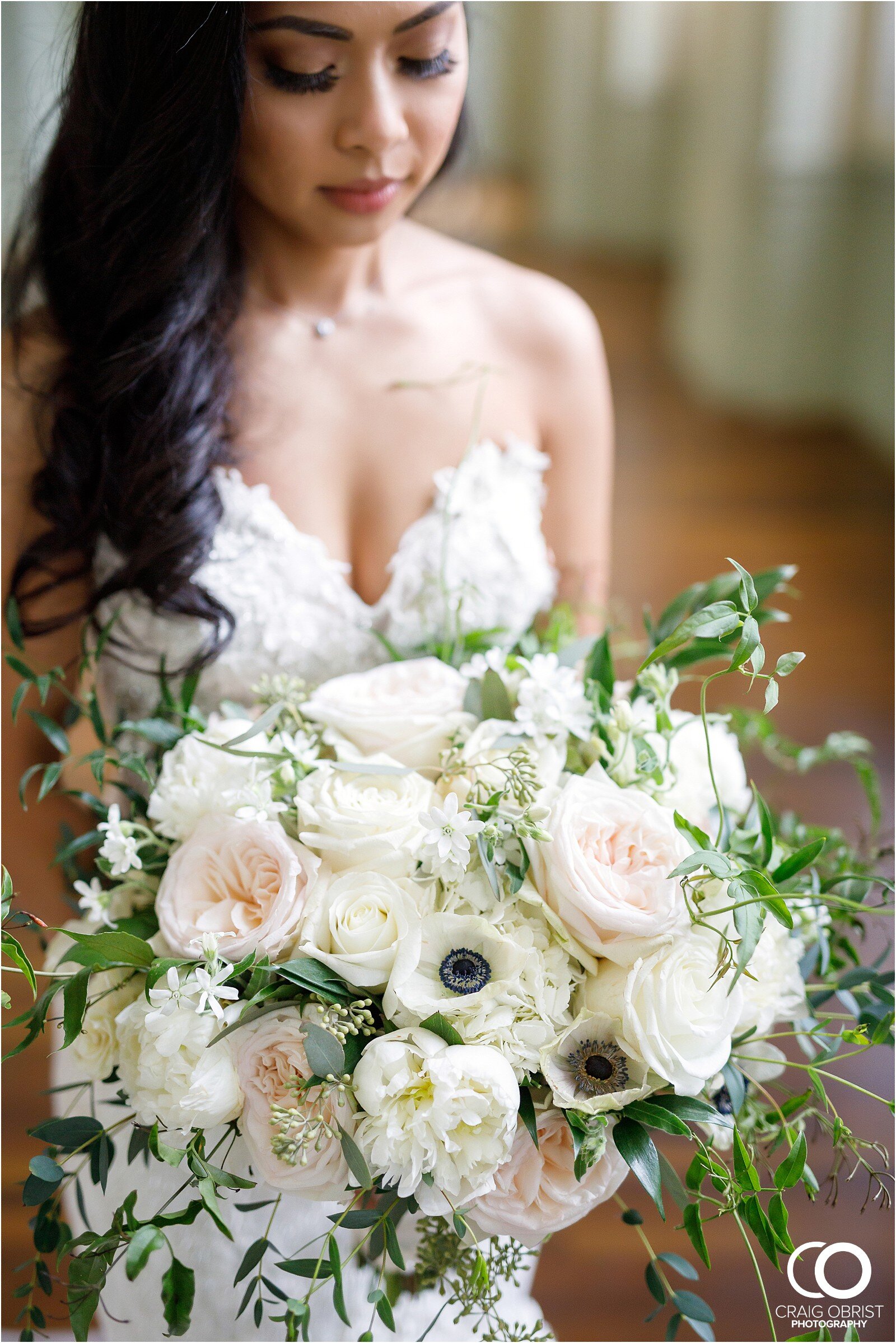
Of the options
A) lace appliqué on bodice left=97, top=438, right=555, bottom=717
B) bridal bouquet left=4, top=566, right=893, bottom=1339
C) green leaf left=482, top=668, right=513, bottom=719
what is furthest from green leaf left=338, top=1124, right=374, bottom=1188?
lace appliqué on bodice left=97, top=438, right=555, bottom=717

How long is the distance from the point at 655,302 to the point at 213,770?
21.4 feet

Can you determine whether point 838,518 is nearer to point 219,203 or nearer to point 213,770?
point 219,203

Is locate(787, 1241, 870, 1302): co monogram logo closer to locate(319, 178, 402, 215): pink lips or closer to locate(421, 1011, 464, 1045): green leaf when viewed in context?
locate(421, 1011, 464, 1045): green leaf

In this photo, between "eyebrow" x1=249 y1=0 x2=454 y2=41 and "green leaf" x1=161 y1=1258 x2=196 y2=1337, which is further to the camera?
"eyebrow" x1=249 y1=0 x2=454 y2=41

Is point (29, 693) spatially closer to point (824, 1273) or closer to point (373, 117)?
point (373, 117)

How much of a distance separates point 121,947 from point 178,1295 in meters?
0.23

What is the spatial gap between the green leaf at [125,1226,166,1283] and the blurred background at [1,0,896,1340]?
1.71 ft

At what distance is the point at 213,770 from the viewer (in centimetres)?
83

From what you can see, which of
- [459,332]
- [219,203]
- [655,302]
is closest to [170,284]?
[219,203]

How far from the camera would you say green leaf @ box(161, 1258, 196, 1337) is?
2.42ft

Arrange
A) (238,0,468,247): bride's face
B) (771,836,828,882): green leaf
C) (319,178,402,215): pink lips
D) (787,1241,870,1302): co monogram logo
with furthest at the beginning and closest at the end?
(319,178,402,215): pink lips → (238,0,468,247): bride's face → (787,1241,870,1302): co monogram logo → (771,836,828,882): green leaf

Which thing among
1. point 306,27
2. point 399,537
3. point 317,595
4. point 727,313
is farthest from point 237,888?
point 727,313

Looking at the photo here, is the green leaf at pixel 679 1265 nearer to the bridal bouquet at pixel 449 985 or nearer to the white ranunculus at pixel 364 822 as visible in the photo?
the bridal bouquet at pixel 449 985

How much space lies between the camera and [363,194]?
1130mm
